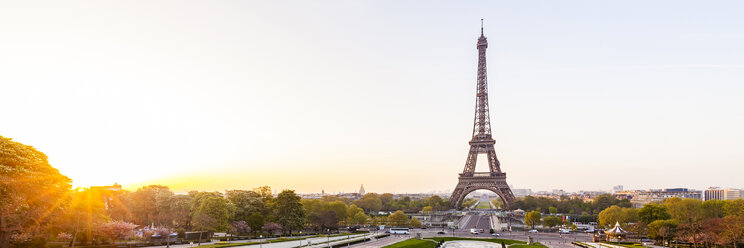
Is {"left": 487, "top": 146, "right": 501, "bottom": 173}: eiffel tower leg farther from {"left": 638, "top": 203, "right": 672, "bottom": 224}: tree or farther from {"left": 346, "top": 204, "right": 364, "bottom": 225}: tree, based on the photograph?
{"left": 638, "top": 203, "right": 672, "bottom": 224}: tree

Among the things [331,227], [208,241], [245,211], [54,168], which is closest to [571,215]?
[331,227]

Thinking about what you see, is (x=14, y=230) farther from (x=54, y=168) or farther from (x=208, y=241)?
(x=208, y=241)

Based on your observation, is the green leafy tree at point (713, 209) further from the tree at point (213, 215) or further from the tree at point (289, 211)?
the tree at point (213, 215)

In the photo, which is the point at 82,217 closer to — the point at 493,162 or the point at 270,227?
the point at 270,227

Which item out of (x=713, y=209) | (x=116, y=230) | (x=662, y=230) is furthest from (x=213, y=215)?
(x=713, y=209)

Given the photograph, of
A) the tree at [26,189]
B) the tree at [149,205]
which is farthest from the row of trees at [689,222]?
the tree at [149,205]

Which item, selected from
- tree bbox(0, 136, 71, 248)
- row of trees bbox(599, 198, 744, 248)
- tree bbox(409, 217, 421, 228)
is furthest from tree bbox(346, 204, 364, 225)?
tree bbox(0, 136, 71, 248)

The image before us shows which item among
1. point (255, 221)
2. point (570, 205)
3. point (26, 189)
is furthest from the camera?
point (570, 205)
